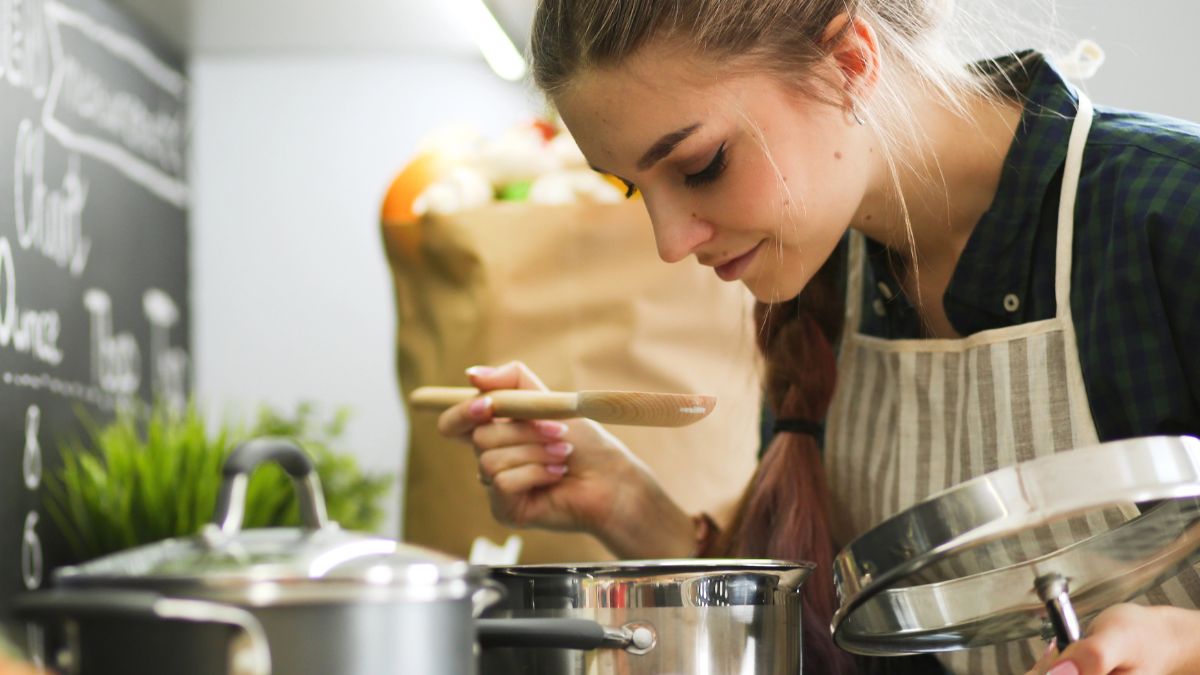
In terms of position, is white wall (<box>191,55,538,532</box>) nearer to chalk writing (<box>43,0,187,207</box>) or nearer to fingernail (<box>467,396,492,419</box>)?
chalk writing (<box>43,0,187,207</box>)

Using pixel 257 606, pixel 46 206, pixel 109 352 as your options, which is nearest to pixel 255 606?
pixel 257 606

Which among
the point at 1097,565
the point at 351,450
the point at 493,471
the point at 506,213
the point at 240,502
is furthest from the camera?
the point at 351,450

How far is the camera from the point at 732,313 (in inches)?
57.9

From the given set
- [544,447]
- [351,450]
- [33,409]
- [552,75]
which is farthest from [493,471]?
[351,450]

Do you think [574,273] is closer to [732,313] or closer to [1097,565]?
[732,313]

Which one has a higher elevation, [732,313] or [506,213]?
[506,213]

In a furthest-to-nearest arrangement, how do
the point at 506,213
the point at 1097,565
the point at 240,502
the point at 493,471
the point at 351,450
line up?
the point at 351,450
the point at 506,213
the point at 493,471
the point at 1097,565
the point at 240,502

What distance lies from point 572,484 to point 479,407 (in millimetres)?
142

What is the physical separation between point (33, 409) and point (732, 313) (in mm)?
833

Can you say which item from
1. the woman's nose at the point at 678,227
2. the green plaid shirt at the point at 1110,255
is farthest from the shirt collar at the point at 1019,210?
the woman's nose at the point at 678,227

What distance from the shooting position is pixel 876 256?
3.46 ft

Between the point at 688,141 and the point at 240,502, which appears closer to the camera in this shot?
the point at 240,502

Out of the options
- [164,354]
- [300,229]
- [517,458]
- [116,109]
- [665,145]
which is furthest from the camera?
[300,229]

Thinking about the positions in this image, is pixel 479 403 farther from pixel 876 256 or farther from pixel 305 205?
pixel 305 205
